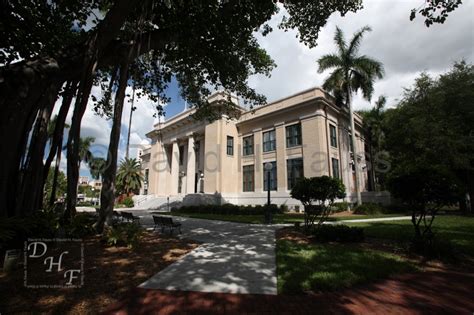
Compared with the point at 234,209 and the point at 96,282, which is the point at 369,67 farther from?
the point at 96,282

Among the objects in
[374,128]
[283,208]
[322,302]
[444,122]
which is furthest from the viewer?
[374,128]

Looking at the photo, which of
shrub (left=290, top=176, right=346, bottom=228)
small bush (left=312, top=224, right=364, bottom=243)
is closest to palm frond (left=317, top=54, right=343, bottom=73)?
shrub (left=290, top=176, right=346, bottom=228)

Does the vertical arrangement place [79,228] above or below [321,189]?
below

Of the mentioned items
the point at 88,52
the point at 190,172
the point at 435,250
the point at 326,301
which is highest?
the point at 88,52

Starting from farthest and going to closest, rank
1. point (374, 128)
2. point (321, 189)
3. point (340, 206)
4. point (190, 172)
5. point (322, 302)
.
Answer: point (374, 128)
point (190, 172)
point (340, 206)
point (321, 189)
point (322, 302)

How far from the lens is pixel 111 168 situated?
8.68m

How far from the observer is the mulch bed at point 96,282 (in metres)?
3.64

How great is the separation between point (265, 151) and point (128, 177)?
27.8 m

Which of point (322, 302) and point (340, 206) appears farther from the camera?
point (340, 206)

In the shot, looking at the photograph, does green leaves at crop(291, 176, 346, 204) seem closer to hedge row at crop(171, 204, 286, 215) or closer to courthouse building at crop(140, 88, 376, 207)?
hedge row at crop(171, 204, 286, 215)

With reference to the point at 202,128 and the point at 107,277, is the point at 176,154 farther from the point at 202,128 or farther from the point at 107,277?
the point at 107,277

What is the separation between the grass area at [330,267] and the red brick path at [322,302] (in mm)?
252

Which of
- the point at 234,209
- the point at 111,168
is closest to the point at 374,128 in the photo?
the point at 234,209

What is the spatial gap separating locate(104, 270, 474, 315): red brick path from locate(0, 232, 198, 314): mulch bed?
462 mm
